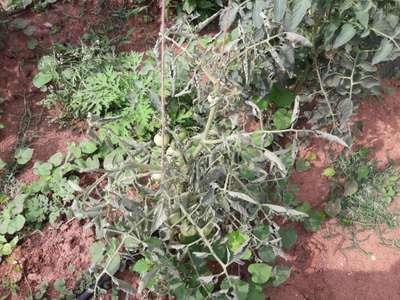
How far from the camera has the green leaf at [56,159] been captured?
2.54m

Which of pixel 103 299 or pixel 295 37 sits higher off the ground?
pixel 295 37

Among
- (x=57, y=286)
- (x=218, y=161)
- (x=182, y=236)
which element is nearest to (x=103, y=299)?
(x=57, y=286)

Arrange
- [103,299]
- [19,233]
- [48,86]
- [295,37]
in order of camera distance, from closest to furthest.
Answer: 1. [295,37]
2. [103,299]
3. [19,233]
4. [48,86]

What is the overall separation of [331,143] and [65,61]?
1.58 meters

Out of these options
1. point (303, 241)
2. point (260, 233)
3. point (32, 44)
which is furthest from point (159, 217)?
point (32, 44)

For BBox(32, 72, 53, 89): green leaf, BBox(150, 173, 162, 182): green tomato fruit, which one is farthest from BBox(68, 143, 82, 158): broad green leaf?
BBox(150, 173, 162, 182): green tomato fruit

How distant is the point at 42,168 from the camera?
8.24ft

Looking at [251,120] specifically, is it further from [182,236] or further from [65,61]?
[65,61]

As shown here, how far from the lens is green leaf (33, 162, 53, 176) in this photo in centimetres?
250

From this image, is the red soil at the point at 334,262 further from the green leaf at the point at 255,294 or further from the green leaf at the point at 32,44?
the green leaf at the point at 32,44

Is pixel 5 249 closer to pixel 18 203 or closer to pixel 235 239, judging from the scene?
pixel 18 203

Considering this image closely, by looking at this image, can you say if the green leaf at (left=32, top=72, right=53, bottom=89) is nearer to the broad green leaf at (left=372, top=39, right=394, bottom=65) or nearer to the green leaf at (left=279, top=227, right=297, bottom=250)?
the green leaf at (left=279, top=227, right=297, bottom=250)

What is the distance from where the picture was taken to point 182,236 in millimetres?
2072

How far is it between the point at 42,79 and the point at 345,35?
5.53 ft
